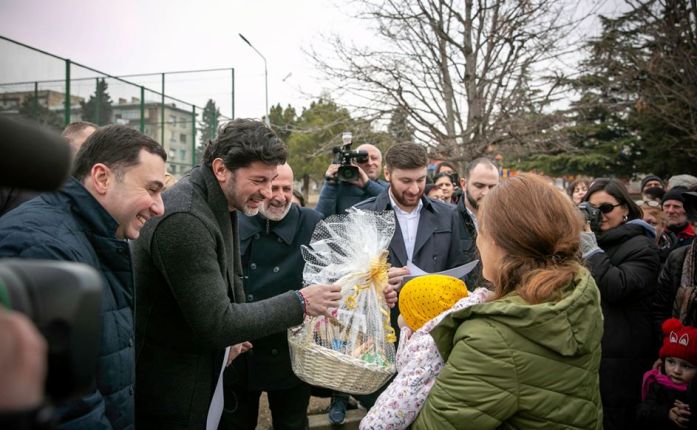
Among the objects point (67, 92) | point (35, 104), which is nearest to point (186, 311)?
point (35, 104)

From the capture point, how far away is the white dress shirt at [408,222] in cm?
369

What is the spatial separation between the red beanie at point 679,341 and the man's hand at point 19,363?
3.34m

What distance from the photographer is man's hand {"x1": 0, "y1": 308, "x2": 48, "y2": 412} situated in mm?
473

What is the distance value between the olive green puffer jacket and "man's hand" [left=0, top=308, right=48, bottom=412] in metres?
1.22

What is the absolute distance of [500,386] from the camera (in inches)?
56.8

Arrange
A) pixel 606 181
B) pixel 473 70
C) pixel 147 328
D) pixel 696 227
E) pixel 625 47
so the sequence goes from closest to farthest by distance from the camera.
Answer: pixel 147 328
pixel 696 227
pixel 606 181
pixel 473 70
pixel 625 47

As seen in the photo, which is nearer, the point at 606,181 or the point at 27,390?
the point at 27,390

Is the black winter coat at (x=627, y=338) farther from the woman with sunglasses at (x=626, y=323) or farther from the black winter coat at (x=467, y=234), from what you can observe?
the black winter coat at (x=467, y=234)

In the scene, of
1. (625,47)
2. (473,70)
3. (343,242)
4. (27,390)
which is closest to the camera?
(27,390)

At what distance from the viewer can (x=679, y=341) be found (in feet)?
9.42

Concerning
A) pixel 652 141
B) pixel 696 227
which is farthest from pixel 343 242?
pixel 652 141

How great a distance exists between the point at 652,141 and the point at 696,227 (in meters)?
20.8

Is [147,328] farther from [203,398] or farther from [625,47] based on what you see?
[625,47]

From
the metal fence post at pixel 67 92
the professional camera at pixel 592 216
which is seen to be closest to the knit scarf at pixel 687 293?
the professional camera at pixel 592 216
